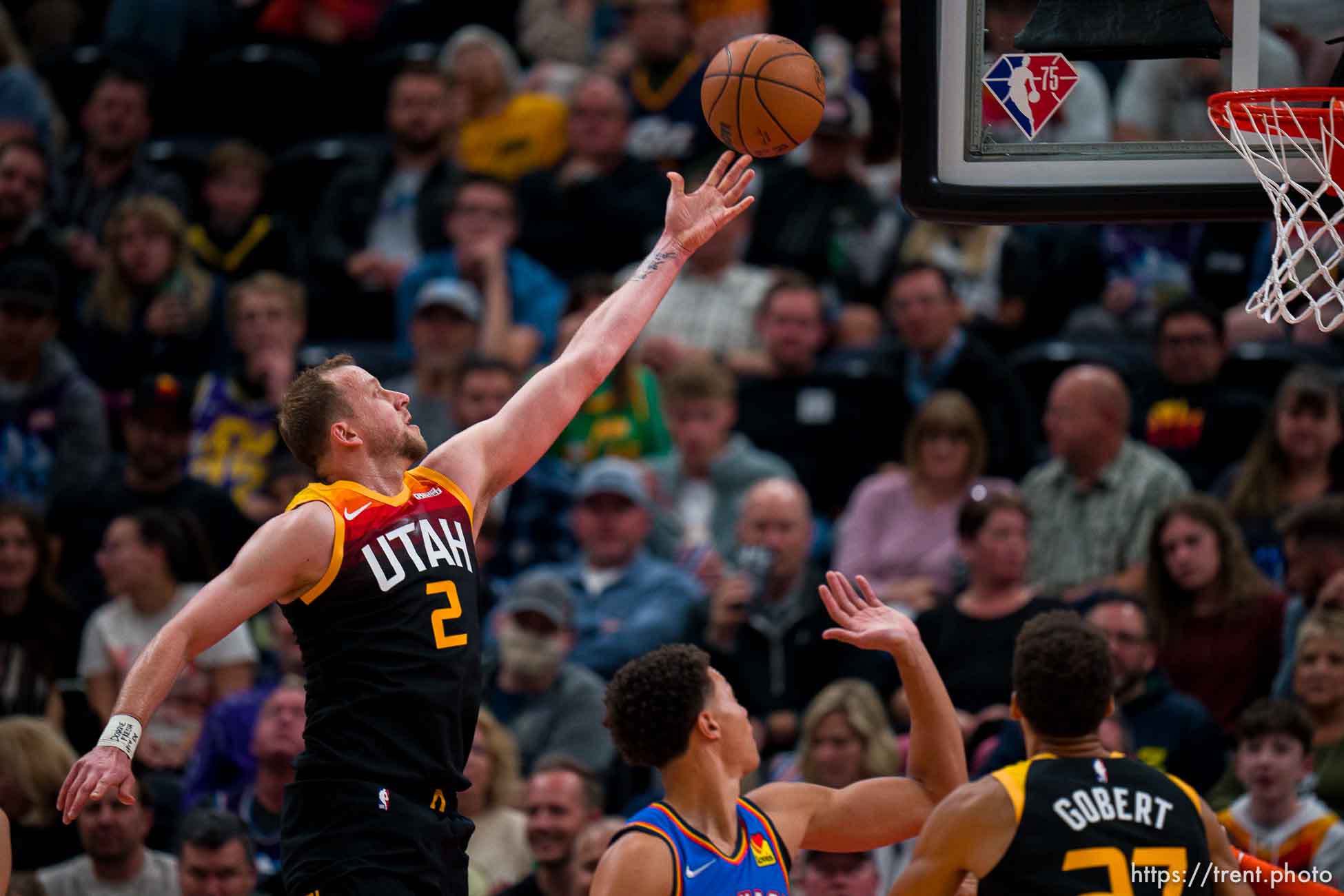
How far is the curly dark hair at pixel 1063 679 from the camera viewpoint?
5.21m

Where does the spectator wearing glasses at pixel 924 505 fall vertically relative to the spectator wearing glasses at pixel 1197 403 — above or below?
below

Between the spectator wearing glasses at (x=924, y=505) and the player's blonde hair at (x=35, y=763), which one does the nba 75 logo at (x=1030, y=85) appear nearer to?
the spectator wearing glasses at (x=924, y=505)

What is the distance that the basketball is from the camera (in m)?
5.96

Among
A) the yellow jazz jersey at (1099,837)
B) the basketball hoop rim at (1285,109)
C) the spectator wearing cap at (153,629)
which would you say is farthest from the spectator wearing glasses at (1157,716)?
the spectator wearing cap at (153,629)

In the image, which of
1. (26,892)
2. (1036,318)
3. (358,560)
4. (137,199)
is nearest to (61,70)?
(137,199)

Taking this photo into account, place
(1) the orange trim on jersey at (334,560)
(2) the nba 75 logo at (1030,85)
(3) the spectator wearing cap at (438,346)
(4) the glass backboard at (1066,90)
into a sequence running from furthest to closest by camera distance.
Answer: (3) the spectator wearing cap at (438,346)
(2) the nba 75 logo at (1030,85)
(4) the glass backboard at (1066,90)
(1) the orange trim on jersey at (334,560)

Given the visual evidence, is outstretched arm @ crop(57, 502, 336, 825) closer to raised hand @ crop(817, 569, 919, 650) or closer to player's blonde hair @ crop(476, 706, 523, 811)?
raised hand @ crop(817, 569, 919, 650)

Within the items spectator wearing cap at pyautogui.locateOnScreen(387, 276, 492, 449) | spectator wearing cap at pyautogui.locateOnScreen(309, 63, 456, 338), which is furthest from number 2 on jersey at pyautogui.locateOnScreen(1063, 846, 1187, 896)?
spectator wearing cap at pyautogui.locateOnScreen(309, 63, 456, 338)

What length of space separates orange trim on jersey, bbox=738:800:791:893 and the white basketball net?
6.37ft

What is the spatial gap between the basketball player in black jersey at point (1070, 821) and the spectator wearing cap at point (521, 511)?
5168 millimetres

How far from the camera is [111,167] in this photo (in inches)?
503

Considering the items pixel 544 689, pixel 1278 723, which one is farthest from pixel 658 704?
pixel 544 689

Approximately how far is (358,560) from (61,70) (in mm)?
10501

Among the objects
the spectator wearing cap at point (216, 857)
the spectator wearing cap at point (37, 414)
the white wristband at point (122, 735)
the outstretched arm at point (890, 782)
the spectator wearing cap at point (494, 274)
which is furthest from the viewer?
the spectator wearing cap at point (494, 274)
